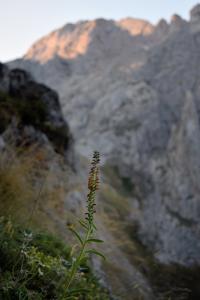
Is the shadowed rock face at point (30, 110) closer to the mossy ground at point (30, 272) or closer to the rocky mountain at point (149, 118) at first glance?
the mossy ground at point (30, 272)

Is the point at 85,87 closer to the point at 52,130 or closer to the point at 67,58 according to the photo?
the point at 67,58

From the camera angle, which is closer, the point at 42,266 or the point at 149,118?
the point at 42,266

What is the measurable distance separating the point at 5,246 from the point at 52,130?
8860 mm

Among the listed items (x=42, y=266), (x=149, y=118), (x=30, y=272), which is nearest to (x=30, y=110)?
(x=42, y=266)

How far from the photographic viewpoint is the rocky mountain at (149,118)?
43.2 metres

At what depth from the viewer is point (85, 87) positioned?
6825cm

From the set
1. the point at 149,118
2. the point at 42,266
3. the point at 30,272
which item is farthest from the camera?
the point at 149,118

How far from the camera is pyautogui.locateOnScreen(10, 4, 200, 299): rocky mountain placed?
142 ft

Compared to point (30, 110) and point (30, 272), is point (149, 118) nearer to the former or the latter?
point (30, 110)

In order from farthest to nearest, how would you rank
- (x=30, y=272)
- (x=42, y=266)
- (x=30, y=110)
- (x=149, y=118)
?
1. (x=149, y=118)
2. (x=30, y=110)
3. (x=42, y=266)
4. (x=30, y=272)

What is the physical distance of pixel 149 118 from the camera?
189ft

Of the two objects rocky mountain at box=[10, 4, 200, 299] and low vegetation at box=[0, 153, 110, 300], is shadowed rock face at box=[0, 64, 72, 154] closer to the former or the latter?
low vegetation at box=[0, 153, 110, 300]

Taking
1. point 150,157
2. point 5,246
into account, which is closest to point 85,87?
point 150,157

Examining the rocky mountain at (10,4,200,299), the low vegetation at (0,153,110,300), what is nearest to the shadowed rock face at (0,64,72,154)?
the low vegetation at (0,153,110,300)
